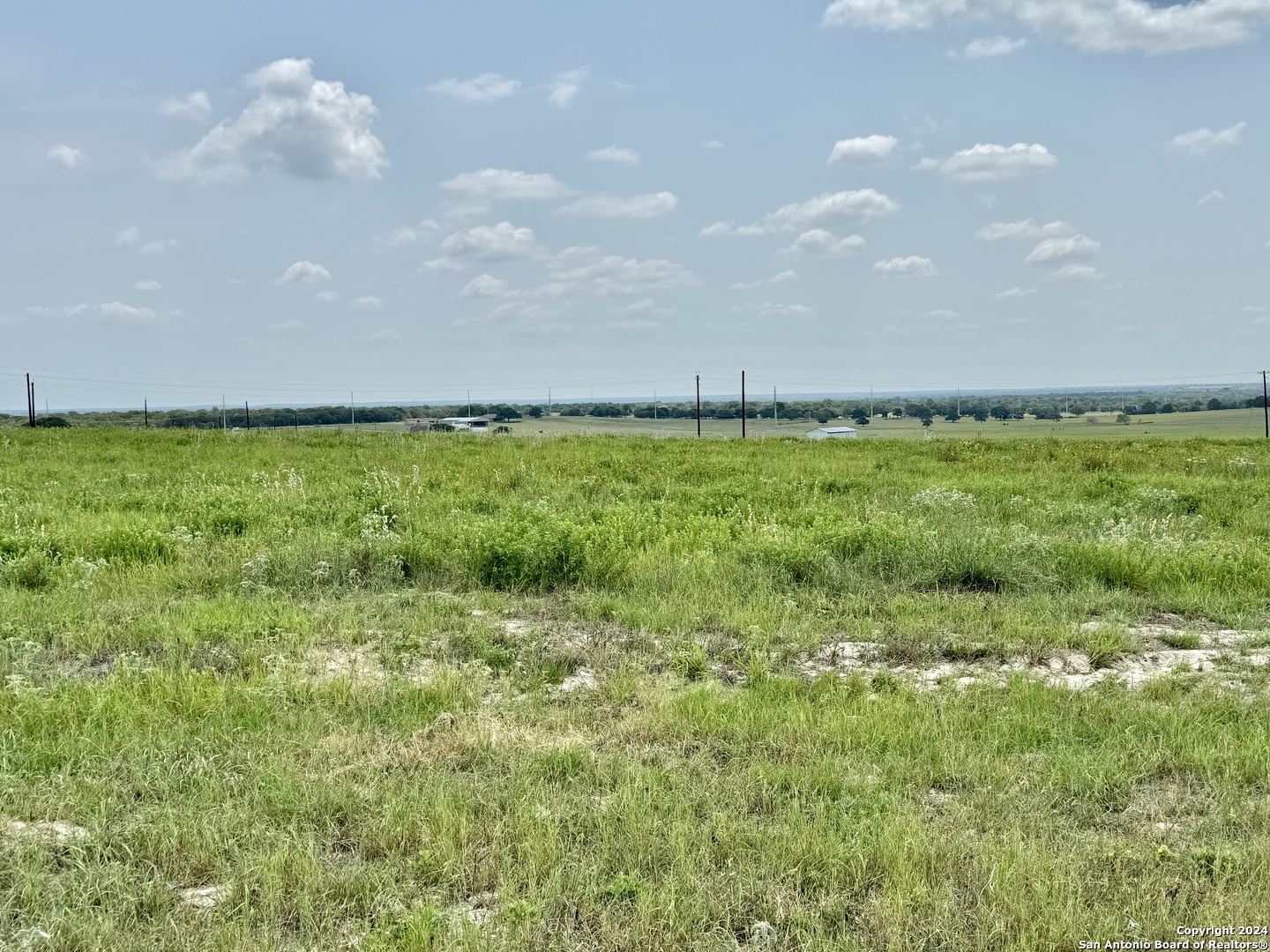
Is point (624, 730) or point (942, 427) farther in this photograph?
point (942, 427)

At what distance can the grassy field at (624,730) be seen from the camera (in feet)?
11.8

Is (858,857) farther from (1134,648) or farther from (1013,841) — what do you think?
(1134,648)

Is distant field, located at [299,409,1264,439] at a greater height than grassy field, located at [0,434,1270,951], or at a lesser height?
greater

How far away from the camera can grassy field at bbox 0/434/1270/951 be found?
359 cm

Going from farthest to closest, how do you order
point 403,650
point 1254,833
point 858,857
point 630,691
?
1. point 403,650
2. point 630,691
3. point 1254,833
4. point 858,857

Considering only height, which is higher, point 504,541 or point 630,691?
point 504,541

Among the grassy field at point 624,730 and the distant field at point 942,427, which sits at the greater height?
the distant field at point 942,427

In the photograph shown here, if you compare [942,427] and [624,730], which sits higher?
[942,427]

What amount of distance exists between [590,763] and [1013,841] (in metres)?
2.21

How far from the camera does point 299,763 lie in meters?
4.82

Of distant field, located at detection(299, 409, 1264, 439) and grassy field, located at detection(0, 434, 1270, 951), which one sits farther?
distant field, located at detection(299, 409, 1264, 439)

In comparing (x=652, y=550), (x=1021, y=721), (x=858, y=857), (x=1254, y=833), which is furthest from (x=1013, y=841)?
(x=652, y=550)

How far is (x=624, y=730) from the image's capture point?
17.4 ft

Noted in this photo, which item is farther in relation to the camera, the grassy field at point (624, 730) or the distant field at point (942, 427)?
the distant field at point (942, 427)
